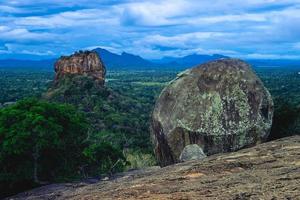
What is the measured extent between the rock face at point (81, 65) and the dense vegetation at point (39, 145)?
64952 millimetres

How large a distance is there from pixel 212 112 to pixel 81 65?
73.1 meters

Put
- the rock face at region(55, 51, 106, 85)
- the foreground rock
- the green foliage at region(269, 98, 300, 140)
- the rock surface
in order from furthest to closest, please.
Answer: the rock face at region(55, 51, 106, 85) < the green foliage at region(269, 98, 300, 140) < the rock surface < the foreground rock

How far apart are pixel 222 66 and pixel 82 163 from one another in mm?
9391

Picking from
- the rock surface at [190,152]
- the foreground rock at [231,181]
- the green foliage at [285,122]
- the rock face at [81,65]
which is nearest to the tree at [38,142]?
the rock surface at [190,152]

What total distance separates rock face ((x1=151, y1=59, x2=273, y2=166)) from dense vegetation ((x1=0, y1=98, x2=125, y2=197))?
16.6 ft

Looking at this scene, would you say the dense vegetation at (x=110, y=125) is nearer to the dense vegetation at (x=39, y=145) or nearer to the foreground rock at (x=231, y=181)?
the dense vegetation at (x=39, y=145)

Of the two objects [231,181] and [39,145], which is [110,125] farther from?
[231,181]

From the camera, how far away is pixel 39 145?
21.1 m

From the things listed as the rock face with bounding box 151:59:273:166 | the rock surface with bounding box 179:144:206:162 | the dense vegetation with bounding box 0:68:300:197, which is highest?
the rock face with bounding box 151:59:273:166

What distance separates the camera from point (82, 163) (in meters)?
25.1

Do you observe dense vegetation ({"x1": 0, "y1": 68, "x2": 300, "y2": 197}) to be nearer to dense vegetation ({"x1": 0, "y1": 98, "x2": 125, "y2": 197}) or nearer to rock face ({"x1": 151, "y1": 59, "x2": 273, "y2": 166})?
dense vegetation ({"x1": 0, "y1": 98, "x2": 125, "y2": 197})

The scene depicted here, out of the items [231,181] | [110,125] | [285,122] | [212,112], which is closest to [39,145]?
[212,112]

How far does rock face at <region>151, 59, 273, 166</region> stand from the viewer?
1803cm

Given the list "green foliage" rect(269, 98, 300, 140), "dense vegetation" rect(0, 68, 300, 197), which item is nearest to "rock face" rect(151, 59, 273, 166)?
"green foliage" rect(269, 98, 300, 140)
